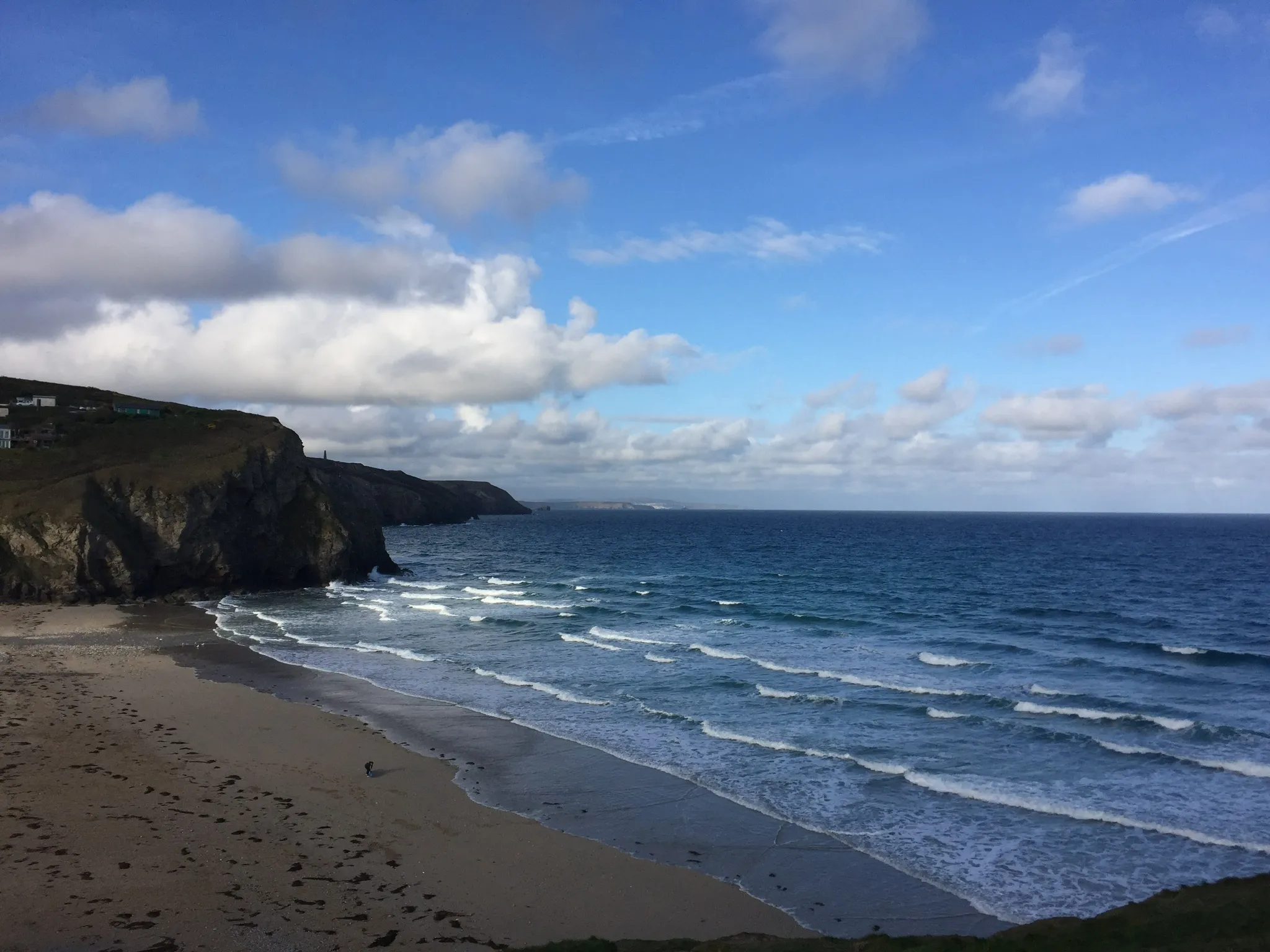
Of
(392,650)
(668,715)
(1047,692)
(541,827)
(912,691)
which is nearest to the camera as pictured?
(541,827)

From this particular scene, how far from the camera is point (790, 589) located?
63438mm

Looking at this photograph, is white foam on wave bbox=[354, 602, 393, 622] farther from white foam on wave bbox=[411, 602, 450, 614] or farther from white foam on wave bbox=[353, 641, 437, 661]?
white foam on wave bbox=[353, 641, 437, 661]

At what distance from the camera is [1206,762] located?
72.8ft

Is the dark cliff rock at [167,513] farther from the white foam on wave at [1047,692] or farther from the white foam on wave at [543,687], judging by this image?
the white foam on wave at [1047,692]

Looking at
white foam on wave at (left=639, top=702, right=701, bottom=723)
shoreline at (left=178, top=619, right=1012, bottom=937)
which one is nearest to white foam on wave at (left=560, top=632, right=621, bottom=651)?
white foam on wave at (left=639, top=702, right=701, bottom=723)

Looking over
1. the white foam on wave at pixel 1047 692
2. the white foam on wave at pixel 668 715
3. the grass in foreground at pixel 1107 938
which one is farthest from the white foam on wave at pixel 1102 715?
the grass in foreground at pixel 1107 938

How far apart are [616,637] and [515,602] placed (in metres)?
15.5

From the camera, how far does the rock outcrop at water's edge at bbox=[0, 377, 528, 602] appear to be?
168 ft

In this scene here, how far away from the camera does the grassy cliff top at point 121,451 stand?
54125mm

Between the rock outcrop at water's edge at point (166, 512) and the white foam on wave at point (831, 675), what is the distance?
38.6 m

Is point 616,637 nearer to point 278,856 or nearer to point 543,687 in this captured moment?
point 543,687

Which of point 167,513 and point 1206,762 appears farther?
point 167,513

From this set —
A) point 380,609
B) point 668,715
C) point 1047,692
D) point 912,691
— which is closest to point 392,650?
point 380,609

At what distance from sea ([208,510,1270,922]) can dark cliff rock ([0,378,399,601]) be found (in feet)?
16.5
